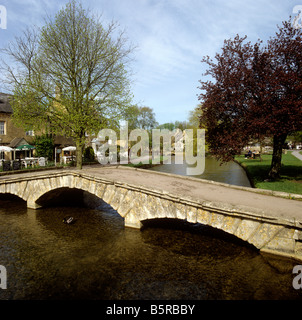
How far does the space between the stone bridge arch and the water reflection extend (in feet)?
2.60

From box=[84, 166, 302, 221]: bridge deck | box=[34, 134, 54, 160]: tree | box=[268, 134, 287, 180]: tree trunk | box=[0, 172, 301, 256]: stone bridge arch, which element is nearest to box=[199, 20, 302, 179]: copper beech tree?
box=[268, 134, 287, 180]: tree trunk

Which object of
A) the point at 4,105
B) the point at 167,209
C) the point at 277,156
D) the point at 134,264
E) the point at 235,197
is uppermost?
the point at 4,105

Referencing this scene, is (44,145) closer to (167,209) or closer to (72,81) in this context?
(72,81)

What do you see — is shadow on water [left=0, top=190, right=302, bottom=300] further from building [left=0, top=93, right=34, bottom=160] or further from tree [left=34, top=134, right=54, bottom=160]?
building [left=0, top=93, right=34, bottom=160]

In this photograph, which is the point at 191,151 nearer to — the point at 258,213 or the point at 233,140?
the point at 233,140

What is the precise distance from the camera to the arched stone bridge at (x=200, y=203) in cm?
716

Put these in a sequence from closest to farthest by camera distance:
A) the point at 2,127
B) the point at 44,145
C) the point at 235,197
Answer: the point at 235,197 < the point at 2,127 < the point at 44,145

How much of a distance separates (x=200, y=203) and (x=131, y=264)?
3.09 meters

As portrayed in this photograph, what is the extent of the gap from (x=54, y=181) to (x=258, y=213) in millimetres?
10271

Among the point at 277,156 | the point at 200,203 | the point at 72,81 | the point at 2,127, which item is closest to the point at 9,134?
the point at 2,127

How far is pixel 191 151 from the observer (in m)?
53.0

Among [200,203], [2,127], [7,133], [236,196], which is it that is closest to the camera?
[200,203]

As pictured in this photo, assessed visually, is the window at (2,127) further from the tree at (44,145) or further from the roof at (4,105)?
the tree at (44,145)

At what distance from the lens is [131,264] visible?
7.91 meters
